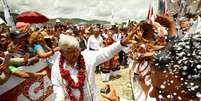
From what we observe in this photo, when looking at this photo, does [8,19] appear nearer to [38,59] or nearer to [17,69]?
[38,59]

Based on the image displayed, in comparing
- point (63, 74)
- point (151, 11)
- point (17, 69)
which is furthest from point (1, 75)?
point (151, 11)

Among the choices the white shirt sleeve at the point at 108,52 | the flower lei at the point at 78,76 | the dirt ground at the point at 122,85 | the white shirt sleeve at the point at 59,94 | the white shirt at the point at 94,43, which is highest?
the white shirt sleeve at the point at 108,52

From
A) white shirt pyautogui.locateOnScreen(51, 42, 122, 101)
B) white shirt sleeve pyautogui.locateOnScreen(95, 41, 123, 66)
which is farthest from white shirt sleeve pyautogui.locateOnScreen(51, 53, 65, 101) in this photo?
white shirt sleeve pyautogui.locateOnScreen(95, 41, 123, 66)

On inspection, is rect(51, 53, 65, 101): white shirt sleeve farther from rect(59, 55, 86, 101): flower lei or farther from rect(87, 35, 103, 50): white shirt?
rect(87, 35, 103, 50): white shirt

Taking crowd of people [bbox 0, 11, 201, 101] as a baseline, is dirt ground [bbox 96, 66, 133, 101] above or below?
below

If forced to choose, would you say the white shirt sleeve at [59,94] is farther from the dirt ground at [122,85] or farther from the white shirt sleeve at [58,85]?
the dirt ground at [122,85]

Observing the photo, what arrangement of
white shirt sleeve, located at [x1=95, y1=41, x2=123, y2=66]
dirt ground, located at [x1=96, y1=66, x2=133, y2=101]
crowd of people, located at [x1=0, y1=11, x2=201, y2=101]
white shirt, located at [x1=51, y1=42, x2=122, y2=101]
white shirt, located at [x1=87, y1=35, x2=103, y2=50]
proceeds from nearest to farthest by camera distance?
crowd of people, located at [x1=0, y1=11, x2=201, y2=101] → white shirt sleeve, located at [x1=95, y1=41, x2=123, y2=66] → white shirt, located at [x1=51, y1=42, x2=122, y2=101] → dirt ground, located at [x1=96, y1=66, x2=133, y2=101] → white shirt, located at [x1=87, y1=35, x2=103, y2=50]

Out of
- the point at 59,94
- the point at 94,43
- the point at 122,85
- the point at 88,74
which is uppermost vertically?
the point at 88,74

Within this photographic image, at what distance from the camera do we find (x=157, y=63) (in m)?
2.55

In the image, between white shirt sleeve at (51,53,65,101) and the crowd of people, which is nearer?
the crowd of people

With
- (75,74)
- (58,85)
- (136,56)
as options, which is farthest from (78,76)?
(136,56)

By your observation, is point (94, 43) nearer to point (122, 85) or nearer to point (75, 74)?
point (122, 85)

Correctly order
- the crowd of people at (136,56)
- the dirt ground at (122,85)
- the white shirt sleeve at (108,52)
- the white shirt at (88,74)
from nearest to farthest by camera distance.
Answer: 1. the crowd of people at (136,56)
2. the white shirt sleeve at (108,52)
3. the white shirt at (88,74)
4. the dirt ground at (122,85)

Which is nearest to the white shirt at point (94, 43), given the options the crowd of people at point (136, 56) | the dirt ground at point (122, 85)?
the dirt ground at point (122, 85)
